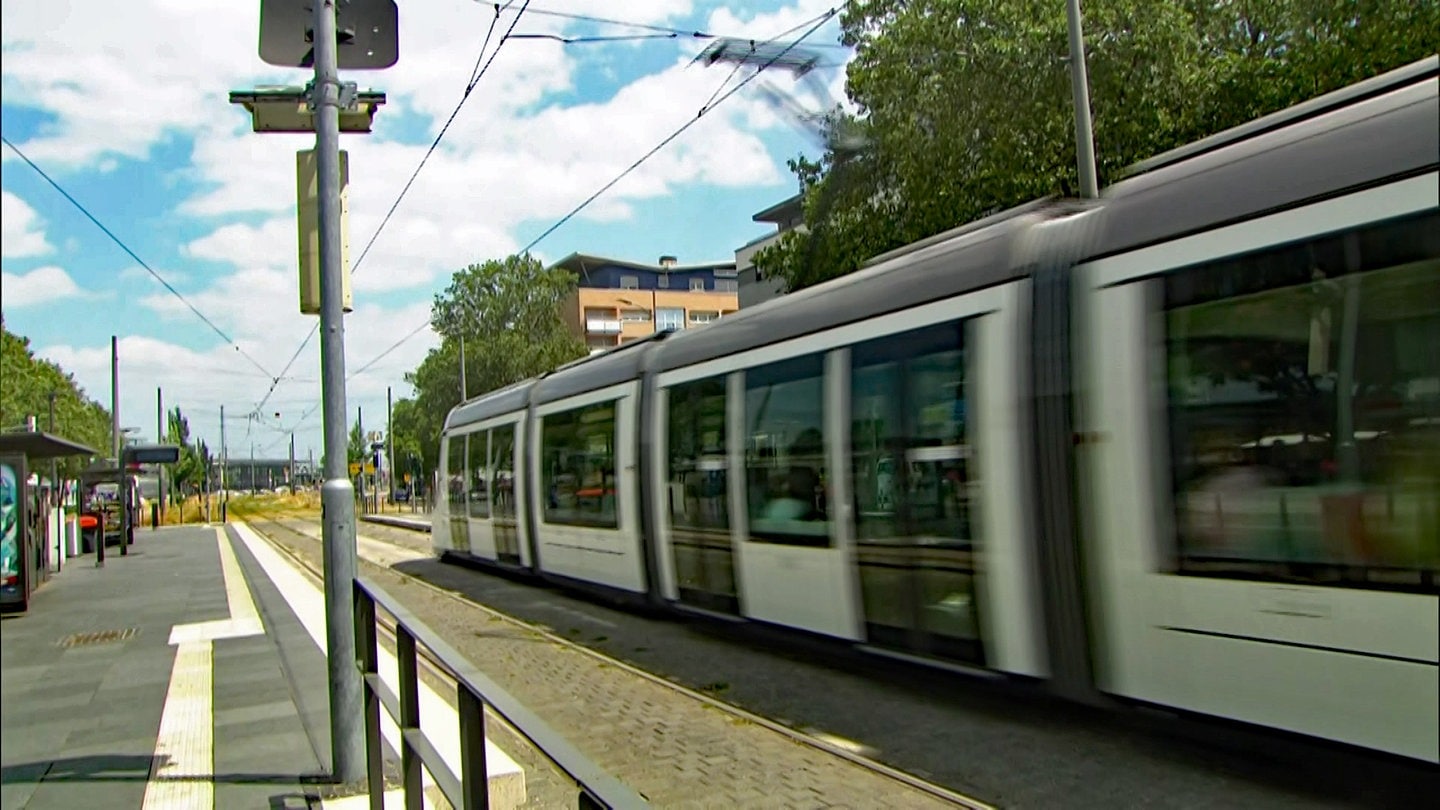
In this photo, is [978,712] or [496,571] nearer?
[978,712]

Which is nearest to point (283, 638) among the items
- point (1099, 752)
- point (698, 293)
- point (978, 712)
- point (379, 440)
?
point (978, 712)

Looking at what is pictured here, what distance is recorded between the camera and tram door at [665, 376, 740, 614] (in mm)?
9258

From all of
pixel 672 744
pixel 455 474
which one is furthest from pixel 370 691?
pixel 455 474

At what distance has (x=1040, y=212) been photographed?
252 inches

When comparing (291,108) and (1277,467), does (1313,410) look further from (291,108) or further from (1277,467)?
(291,108)

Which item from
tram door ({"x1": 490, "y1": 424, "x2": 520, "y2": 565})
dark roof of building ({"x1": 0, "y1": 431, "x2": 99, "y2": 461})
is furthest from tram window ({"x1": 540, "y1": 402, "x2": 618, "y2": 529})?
dark roof of building ({"x1": 0, "y1": 431, "x2": 99, "y2": 461})

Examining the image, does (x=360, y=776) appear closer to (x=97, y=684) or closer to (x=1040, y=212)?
(x=97, y=684)

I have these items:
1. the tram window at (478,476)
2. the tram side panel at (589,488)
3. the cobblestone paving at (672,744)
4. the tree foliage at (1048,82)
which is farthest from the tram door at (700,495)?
the tree foliage at (1048,82)

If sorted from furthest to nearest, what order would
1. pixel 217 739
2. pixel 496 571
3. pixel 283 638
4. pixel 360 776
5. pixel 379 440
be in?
pixel 379 440 < pixel 496 571 < pixel 283 638 < pixel 217 739 < pixel 360 776

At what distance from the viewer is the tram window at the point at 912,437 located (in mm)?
6496

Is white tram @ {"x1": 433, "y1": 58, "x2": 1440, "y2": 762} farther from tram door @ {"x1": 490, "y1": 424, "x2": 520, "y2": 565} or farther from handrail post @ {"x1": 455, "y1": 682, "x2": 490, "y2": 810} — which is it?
tram door @ {"x1": 490, "y1": 424, "x2": 520, "y2": 565}

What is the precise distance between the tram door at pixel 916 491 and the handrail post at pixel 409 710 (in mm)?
3445

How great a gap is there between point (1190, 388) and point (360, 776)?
4.23m

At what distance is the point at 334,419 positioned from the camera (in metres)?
→ 5.65
